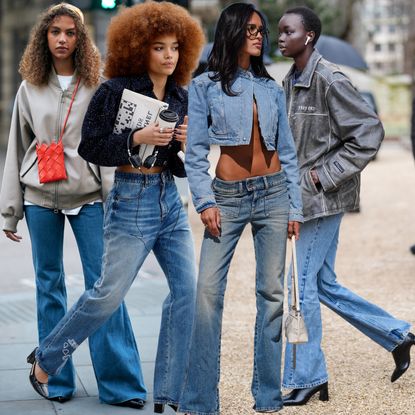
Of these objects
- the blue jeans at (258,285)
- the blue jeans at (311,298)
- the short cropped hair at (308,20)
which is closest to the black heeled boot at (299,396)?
the blue jeans at (311,298)

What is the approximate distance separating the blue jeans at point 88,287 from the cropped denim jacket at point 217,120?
778mm

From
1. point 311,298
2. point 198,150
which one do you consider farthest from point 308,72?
point 311,298

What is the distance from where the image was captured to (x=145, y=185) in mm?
4496

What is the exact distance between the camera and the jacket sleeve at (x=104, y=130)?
443 cm

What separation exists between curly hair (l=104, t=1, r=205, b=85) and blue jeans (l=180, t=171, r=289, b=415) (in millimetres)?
616

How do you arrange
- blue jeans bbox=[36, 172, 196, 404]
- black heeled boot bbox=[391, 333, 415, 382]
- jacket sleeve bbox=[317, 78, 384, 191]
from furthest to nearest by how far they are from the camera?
black heeled boot bbox=[391, 333, 415, 382]
jacket sleeve bbox=[317, 78, 384, 191]
blue jeans bbox=[36, 172, 196, 404]

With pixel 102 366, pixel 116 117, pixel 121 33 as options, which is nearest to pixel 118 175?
pixel 116 117

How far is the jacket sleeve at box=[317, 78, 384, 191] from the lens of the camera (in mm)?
4973

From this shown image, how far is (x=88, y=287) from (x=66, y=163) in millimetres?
572

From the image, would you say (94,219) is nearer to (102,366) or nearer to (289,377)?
(102,366)

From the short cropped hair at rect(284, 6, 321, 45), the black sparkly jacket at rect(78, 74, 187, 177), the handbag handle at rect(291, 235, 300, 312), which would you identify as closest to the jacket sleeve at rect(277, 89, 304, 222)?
the handbag handle at rect(291, 235, 300, 312)

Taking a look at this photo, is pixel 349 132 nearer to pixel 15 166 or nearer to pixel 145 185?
pixel 145 185

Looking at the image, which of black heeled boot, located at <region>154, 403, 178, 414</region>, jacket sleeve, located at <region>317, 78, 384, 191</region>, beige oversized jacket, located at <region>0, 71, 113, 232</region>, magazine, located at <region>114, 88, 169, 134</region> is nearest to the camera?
magazine, located at <region>114, 88, 169, 134</region>

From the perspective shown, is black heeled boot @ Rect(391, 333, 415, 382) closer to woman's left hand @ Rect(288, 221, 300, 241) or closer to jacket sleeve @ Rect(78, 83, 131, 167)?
woman's left hand @ Rect(288, 221, 300, 241)
